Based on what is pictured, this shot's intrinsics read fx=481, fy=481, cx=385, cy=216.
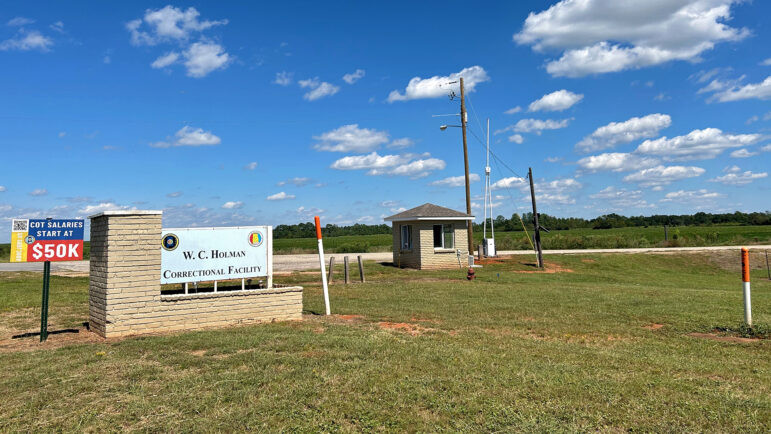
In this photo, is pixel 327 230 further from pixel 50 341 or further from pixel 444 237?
pixel 50 341

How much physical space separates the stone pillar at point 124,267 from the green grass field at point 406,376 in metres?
0.63

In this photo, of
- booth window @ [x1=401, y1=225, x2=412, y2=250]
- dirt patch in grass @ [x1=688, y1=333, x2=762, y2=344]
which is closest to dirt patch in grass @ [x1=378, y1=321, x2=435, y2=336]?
dirt patch in grass @ [x1=688, y1=333, x2=762, y2=344]

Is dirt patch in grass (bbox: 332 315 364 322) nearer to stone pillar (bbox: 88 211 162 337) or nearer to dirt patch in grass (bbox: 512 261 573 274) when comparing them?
stone pillar (bbox: 88 211 162 337)

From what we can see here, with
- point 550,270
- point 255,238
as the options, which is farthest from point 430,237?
point 255,238

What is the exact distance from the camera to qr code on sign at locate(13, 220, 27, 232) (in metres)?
7.52

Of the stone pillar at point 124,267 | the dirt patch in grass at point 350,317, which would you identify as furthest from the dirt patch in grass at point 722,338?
the stone pillar at point 124,267

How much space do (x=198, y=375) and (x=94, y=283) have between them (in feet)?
13.6

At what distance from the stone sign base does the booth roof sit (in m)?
15.7

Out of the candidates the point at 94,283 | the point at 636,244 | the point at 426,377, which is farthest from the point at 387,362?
the point at 636,244

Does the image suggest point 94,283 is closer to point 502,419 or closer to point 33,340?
point 33,340

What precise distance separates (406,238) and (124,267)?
17697mm

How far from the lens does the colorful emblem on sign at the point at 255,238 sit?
9.58 metres

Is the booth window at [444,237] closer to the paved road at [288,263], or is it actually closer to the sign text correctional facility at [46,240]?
the paved road at [288,263]

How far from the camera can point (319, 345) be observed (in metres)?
6.67
